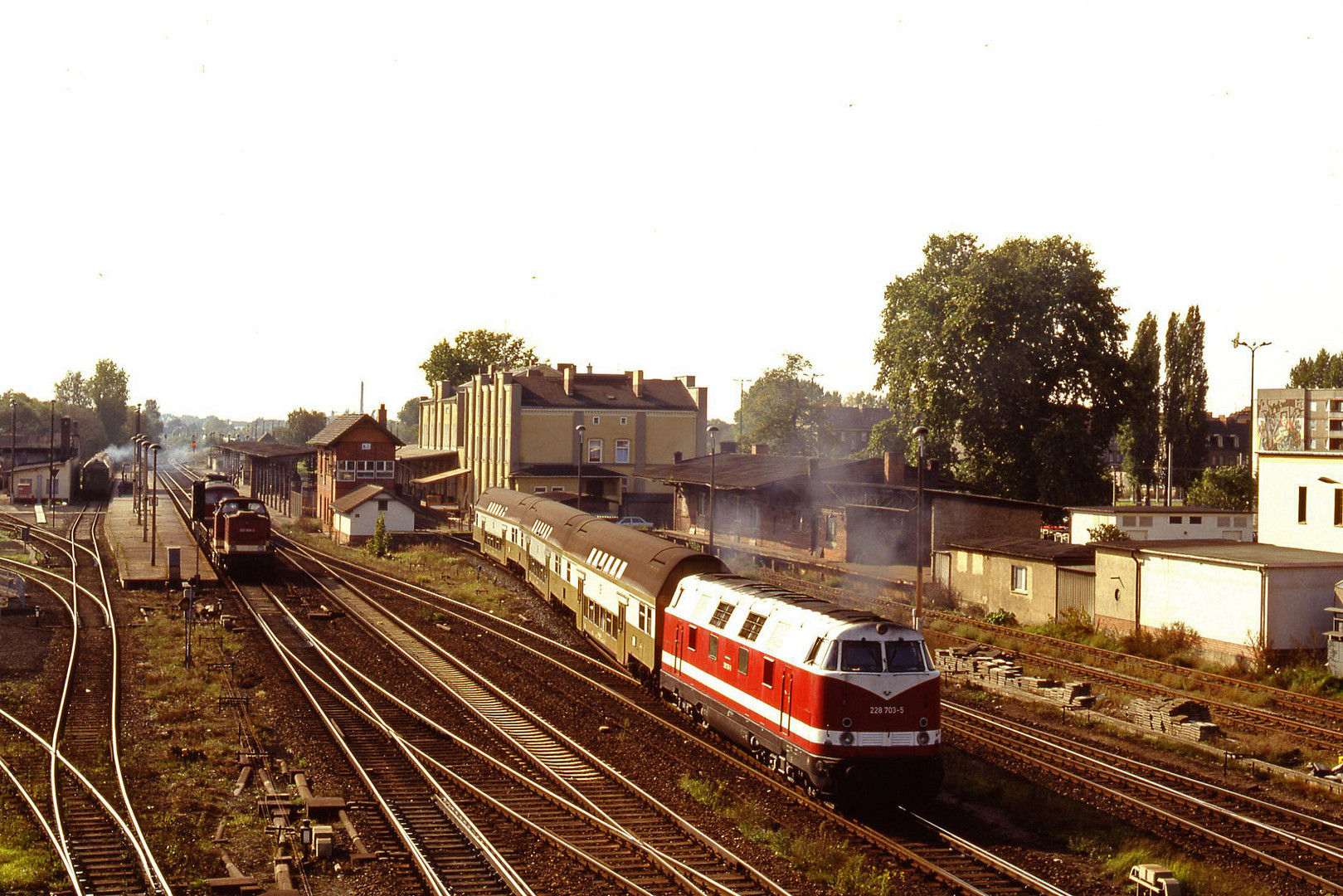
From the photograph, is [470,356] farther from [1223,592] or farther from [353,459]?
[1223,592]

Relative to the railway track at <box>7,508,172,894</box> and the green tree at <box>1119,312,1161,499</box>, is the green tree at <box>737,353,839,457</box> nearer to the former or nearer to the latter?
the green tree at <box>1119,312,1161,499</box>

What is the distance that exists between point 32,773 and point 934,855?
1551cm

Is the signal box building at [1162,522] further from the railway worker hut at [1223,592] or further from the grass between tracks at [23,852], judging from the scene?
the grass between tracks at [23,852]

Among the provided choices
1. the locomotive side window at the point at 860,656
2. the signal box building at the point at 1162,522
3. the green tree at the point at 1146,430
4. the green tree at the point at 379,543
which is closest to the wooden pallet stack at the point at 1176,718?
the locomotive side window at the point at 860,656

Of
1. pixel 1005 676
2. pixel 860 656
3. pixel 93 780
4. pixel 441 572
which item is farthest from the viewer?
pixel 441 572

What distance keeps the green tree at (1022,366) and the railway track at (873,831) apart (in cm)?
3343

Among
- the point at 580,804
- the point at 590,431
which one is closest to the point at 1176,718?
the point at 580,804

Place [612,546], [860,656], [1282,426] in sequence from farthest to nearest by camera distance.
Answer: [1282,426], [612,546], [860,656]

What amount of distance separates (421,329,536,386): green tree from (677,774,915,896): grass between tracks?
103 metres

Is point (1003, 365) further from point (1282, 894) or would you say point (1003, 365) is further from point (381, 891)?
point (381, 891)

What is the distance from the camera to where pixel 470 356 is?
4793 inches

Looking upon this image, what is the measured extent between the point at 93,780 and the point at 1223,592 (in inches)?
1092

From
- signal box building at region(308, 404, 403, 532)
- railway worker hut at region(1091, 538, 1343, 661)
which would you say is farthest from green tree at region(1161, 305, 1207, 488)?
signal box building at region(308, 404, 403, 532)

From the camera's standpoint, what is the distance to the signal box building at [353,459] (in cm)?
8012
